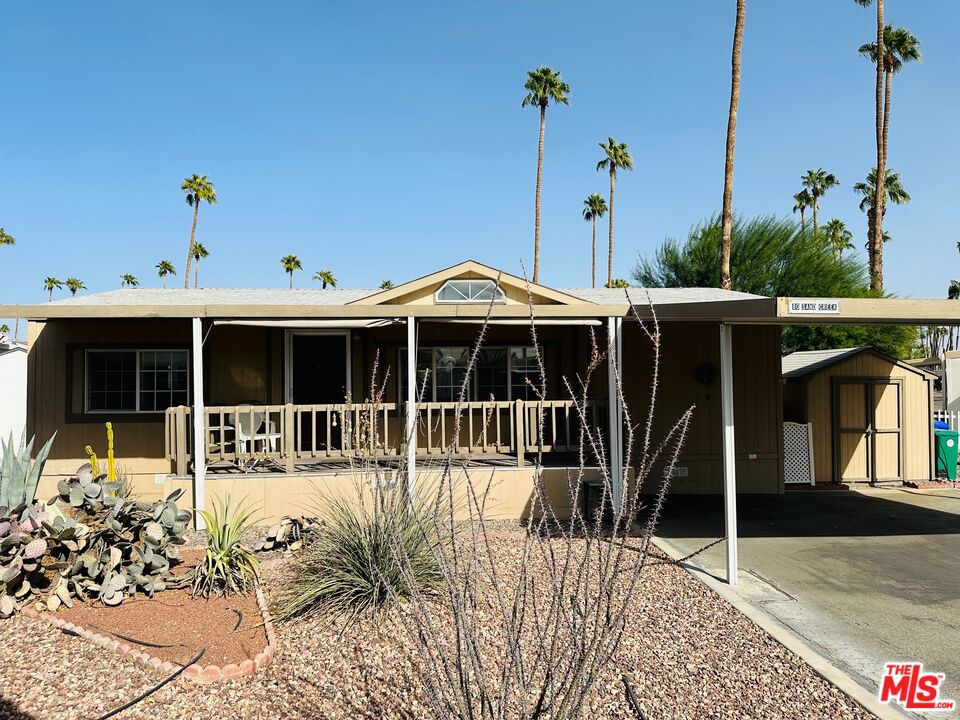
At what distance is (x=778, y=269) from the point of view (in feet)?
81.4

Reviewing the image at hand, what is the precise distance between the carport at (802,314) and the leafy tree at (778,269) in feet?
56.0

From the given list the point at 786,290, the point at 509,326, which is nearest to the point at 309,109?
the point at 509,326

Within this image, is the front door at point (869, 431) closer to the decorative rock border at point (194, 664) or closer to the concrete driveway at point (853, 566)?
the concrete driveway at point (853, 566)

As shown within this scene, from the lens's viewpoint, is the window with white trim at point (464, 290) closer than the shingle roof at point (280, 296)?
Yes

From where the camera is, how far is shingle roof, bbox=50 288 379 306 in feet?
36.0

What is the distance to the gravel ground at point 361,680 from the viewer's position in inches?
138

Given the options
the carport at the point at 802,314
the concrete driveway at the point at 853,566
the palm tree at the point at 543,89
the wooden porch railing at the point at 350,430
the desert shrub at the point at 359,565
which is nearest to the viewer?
the concrete driveway at the point at 853,566

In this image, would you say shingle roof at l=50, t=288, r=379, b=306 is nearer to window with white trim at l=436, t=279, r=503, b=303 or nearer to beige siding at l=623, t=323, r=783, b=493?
window with white trim at l=436, t=279, r=503, b=303

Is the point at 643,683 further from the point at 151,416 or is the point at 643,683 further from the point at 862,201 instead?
the point at 862,201

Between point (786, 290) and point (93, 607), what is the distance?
24.9 metres

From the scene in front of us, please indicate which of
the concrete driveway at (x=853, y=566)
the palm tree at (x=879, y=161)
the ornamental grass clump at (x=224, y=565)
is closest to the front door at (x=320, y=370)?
the ornamental grass clump at (x=224, y=565)

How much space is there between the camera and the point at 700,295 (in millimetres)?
12539

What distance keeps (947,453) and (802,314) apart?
346 inches

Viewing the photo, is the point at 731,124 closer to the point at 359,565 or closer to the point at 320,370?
the point at 320,370
